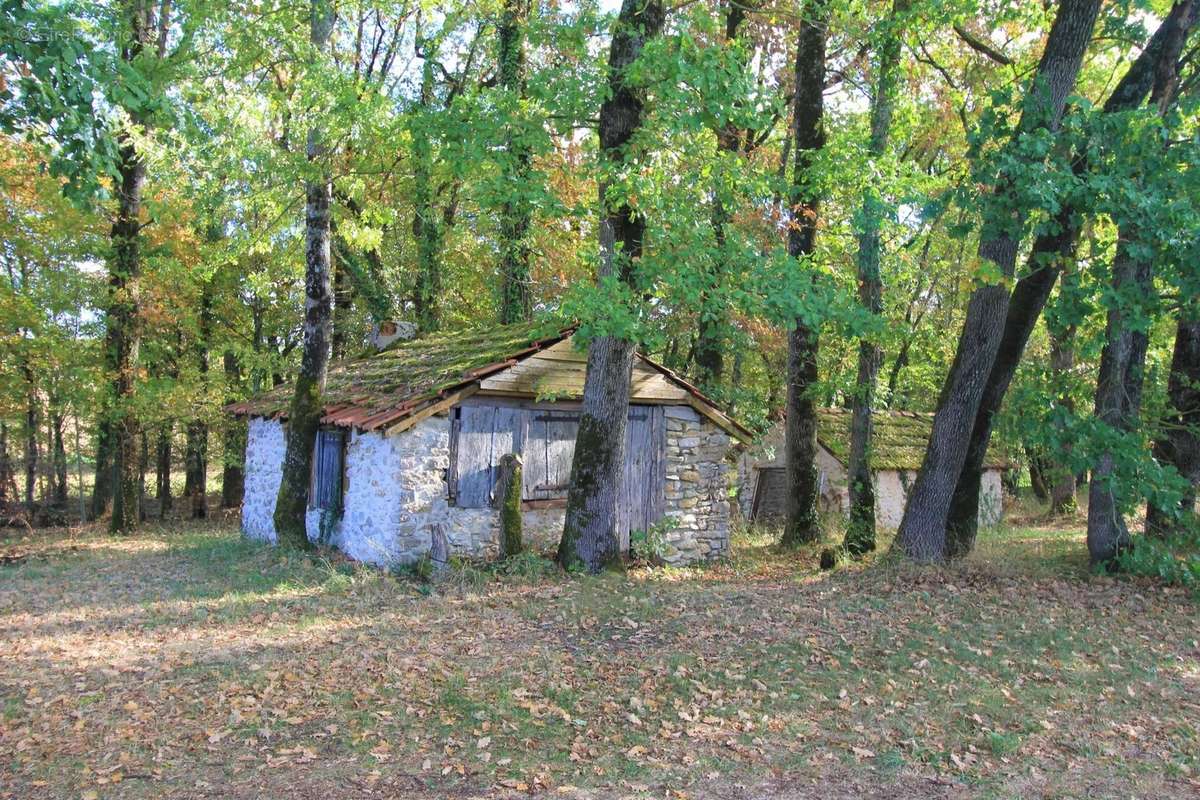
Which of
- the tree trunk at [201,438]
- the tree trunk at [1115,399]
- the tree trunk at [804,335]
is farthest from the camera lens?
the tree trunk at [201,438]

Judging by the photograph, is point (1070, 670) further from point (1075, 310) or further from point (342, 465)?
point (342, 465)

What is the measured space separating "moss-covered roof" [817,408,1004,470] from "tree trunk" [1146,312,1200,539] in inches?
282

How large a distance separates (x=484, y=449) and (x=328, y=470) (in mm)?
2772

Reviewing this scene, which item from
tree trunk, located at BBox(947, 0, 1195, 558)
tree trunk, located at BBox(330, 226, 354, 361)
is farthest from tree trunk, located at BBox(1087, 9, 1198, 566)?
tree trunk, located at BBox(330, 226, 354, 361)

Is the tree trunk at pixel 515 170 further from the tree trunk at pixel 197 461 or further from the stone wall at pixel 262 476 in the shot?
the tree trunk at pixel 197 461

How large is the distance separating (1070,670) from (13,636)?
9.20m

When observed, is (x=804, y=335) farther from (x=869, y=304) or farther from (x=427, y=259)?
(x=427, y=259)

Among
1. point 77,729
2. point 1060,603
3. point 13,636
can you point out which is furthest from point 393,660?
point 1060,603

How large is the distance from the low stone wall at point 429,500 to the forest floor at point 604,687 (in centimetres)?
93

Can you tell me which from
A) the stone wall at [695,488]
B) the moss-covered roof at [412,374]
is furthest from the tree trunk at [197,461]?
the stone wall at [695,488]

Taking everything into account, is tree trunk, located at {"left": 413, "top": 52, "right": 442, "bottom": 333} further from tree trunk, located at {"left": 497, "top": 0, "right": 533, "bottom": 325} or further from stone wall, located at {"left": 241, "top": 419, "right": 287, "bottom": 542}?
stone wall, located at {"left": 241, "top": 419, "right": 287, "bottom": 542}

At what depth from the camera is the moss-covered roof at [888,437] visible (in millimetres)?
19172

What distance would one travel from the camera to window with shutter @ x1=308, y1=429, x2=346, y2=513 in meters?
12.1

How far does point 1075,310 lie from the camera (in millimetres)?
8562
